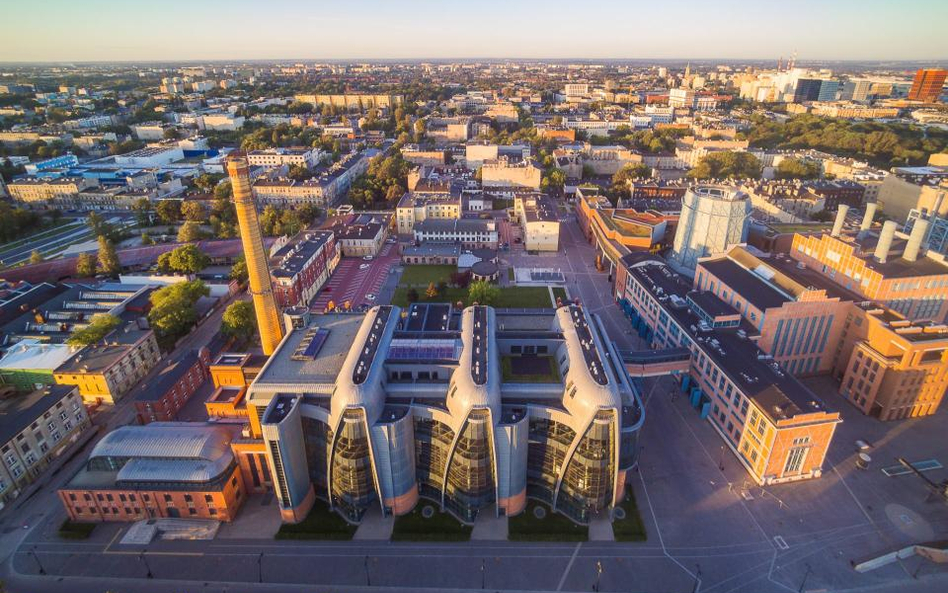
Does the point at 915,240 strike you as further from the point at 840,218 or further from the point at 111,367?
the point at 111,367

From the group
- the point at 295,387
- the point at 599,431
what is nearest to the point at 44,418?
the point at 295,387

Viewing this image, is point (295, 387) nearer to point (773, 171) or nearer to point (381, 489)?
point (381, 489)

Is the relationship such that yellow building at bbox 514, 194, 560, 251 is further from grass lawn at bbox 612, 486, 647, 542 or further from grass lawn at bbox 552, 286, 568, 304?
grass lawn at bbox 612, 486, 647, 542

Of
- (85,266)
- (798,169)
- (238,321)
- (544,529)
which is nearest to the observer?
(544,529)

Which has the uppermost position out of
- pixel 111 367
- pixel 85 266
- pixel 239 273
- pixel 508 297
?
pixel 85 266

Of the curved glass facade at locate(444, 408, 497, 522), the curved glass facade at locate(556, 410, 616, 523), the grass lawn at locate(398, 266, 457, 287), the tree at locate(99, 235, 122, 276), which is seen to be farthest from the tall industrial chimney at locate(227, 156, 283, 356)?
the tree at locate(99, 235, 122, 276)

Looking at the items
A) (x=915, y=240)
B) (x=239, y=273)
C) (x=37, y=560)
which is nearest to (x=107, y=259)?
(x=239, y=273)

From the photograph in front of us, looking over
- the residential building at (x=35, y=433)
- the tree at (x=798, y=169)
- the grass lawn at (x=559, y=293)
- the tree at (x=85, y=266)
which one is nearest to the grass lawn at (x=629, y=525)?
the grass lawn at (x=559, y=293)
